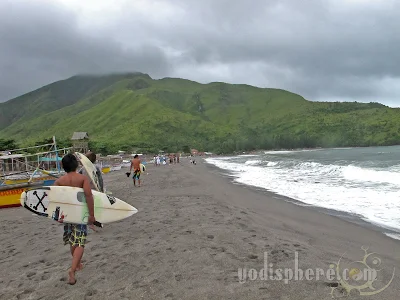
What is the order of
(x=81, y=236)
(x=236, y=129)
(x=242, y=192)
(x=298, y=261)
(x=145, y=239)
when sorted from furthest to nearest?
(x=236, y=129) < (x=242, y=192) < (x=145, y=239) < (x=298, y=261) < (x=81, y=236)

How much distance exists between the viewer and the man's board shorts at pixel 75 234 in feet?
16.0

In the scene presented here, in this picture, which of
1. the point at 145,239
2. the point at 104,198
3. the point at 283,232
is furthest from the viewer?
the point at 283,232

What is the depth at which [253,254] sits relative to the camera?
5.61 m

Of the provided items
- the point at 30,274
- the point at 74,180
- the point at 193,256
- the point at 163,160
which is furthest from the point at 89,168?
the point at 163,160

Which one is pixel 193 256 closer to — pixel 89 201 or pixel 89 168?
pixel 89 201

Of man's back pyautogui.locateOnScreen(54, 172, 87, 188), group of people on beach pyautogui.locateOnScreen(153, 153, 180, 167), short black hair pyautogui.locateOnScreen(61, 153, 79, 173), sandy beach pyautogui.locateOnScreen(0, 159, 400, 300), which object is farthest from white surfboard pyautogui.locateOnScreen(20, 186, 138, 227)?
group of people on beach pyautogui.locateOnScreen(153, 153, 180, 167)

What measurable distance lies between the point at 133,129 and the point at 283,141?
70559mm

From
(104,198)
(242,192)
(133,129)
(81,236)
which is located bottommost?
(242,192)

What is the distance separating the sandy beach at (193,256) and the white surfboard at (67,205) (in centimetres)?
84

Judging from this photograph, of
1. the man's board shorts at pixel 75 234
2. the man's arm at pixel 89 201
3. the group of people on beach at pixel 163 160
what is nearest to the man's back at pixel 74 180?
the man's arm at pixel 89 201

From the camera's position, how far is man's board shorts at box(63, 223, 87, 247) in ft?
16.0

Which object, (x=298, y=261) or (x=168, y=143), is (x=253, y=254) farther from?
(x=168, y=143)

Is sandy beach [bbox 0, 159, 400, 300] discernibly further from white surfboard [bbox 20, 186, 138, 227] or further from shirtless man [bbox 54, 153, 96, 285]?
white surfboard [bbox 20, 186, 138, 227]

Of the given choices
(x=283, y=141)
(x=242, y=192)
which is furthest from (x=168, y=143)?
(x=242, y=192)
